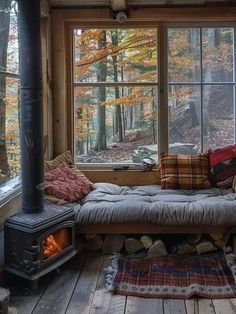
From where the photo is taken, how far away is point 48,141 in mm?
4047

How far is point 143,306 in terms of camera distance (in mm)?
2465

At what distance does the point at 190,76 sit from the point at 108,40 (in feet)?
3.14

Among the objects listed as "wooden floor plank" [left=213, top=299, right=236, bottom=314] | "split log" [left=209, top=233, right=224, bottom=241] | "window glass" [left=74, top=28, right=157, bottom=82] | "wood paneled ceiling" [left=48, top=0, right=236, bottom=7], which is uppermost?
"wood paneled ceiling" [left=48, top=0, right=236, bottom=7]

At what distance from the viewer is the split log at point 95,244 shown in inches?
133

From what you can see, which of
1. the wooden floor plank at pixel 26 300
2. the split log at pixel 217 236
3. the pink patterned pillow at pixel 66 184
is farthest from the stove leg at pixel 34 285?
the split log at pixel 217 236

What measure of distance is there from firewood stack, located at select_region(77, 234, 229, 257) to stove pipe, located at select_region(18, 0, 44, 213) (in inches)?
28.0

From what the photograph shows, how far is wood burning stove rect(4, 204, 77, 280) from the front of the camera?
2.62 m

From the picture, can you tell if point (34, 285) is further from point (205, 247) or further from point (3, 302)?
point (205, 247)

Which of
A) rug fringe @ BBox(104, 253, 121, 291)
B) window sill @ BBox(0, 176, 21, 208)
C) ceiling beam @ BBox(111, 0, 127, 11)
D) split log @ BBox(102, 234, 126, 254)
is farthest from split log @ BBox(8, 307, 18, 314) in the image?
ceiling beam @ BBox(111, 0, 127, 11)

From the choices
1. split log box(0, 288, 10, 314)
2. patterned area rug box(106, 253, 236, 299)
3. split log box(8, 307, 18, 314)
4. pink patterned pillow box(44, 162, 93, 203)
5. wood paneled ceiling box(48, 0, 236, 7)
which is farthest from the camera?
wood paneled ceiling box(48, 0, 236, 7)

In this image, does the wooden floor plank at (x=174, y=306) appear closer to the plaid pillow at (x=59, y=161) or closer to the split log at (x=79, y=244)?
the split log at (x=79, y=244)

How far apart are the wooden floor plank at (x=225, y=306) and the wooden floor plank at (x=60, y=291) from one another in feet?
3.12

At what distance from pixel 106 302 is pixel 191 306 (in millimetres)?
542

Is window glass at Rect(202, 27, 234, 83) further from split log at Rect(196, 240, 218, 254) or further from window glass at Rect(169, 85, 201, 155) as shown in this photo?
split log at Rect(196, 240, 218, 254)
